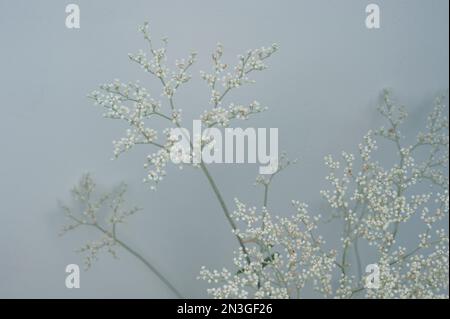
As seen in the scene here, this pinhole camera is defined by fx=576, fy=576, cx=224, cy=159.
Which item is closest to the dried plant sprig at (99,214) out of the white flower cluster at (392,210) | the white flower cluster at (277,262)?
the white flower cluster at (277,262)

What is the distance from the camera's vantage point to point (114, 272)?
3.97 ft

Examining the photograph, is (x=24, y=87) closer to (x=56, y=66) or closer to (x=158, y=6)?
(x=56, y=66)

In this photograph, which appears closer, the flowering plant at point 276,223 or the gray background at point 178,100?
the flowering plant at point 276,223

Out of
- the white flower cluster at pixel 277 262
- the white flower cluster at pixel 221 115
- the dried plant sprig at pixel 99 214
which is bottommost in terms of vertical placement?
the white flower cluster at pixel 277 262

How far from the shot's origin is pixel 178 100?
1.18 metres

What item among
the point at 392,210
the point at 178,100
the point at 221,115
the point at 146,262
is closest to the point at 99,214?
the point at 146,262

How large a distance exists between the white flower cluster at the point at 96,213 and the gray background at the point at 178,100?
0.02 m

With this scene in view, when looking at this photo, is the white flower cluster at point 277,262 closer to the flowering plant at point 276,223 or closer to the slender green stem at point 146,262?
the flowering plant at point 276,223

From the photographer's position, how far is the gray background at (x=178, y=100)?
1.11 meters

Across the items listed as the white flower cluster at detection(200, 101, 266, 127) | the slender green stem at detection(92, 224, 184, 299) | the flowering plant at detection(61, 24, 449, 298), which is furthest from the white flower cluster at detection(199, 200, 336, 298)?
the slender green stem at detection(92, 224, 184, 299)

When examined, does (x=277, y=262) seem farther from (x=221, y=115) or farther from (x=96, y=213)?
(x=96, y=213)
